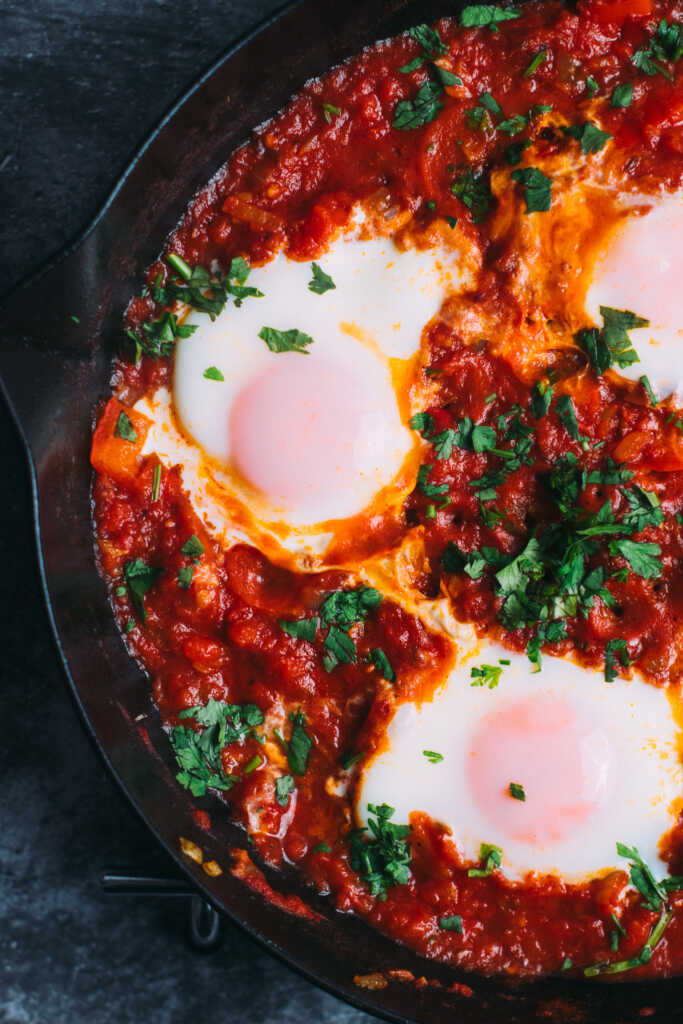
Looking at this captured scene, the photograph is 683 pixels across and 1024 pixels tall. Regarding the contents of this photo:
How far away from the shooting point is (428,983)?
418 cm

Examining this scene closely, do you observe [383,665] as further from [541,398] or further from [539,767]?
[541,398]

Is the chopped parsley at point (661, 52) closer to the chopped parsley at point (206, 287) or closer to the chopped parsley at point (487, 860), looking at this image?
the chopped parsley at point (206, 287)

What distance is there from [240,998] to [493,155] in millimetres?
4202

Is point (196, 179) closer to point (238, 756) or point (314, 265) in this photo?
point (314, 265)

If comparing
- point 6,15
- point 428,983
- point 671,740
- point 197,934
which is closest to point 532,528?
point 671,740

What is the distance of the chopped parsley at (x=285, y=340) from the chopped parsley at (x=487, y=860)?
230 centimetres

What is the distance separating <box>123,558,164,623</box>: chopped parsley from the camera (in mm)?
4191

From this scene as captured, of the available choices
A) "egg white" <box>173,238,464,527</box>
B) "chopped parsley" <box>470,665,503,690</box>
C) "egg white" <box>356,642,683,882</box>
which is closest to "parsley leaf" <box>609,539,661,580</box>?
"egg white" <box>356,642,683,882</box>

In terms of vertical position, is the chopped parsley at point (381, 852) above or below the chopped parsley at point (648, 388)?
below

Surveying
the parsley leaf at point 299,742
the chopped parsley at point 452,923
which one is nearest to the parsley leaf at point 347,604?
the parsley leaf at point 299,742

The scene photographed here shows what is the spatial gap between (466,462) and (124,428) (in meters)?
1.55

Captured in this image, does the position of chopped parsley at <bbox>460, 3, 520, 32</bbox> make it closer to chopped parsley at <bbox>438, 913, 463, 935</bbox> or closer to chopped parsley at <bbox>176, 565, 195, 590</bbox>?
chopped parsley at <bbox>176, 565, 195, 590</bbox>

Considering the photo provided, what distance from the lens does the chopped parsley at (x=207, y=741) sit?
4160mm

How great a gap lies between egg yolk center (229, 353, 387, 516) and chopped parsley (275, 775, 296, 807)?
4.31ft
